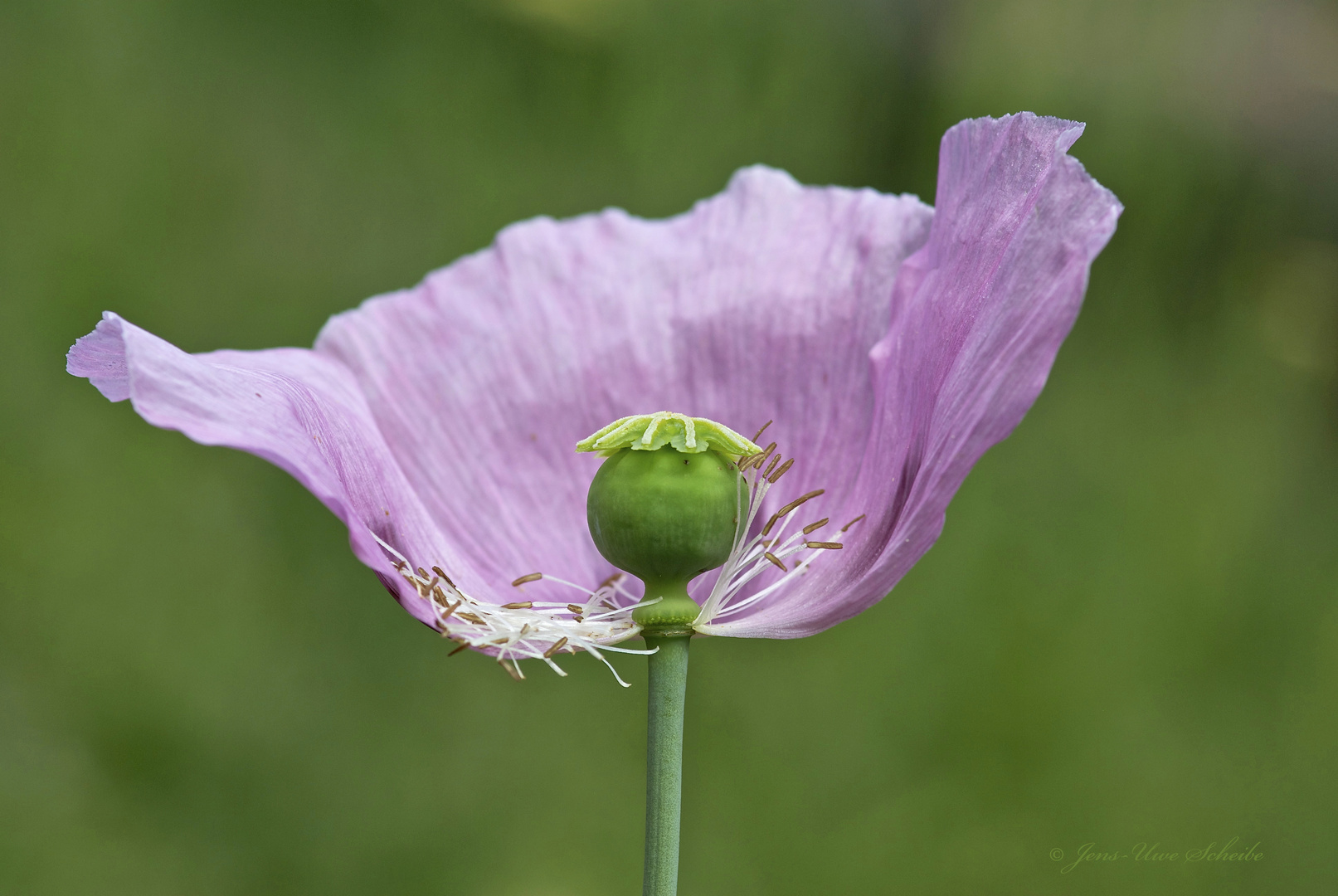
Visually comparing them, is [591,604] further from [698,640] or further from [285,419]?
[698,640]

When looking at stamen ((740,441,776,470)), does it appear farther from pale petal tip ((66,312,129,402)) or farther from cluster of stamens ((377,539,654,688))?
pale petal tip ((66,312,129,402))

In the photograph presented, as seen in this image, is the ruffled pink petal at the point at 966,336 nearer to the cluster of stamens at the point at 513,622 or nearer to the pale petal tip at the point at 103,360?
the cluster of stamens at the point at 513,622

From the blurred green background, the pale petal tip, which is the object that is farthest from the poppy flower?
the blurred green background

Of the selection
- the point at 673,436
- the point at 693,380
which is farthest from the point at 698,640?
the point at 673,436

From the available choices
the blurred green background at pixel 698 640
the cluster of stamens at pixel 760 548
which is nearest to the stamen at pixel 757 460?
the cluster of stamens at pixel 760 548

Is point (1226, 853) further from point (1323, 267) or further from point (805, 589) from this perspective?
point (805, 589)

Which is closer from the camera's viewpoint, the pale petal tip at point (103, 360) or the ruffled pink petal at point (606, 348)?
the pale petal tip at point (103, 360)
